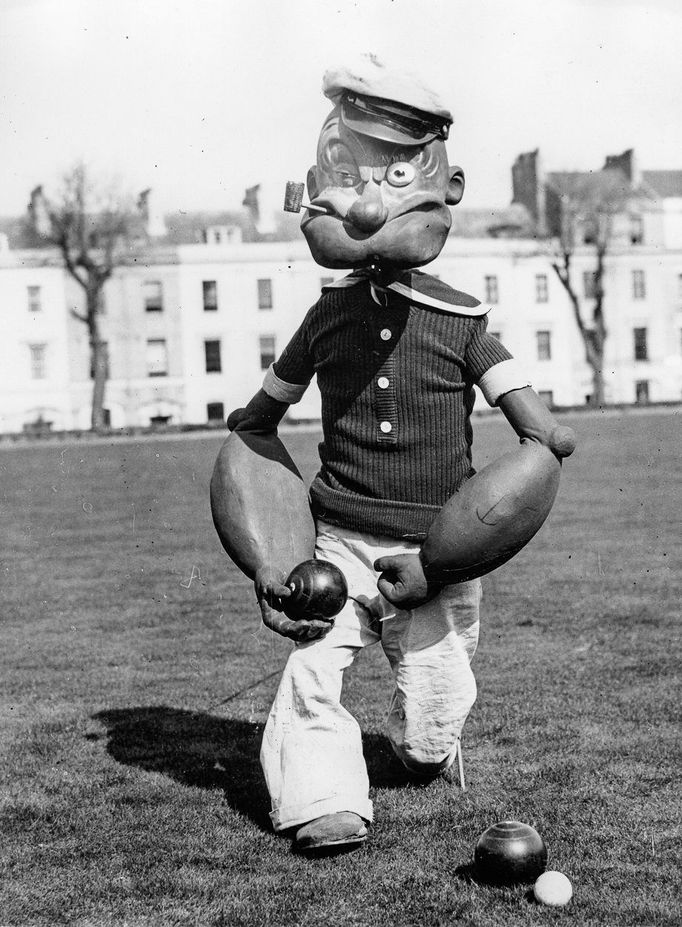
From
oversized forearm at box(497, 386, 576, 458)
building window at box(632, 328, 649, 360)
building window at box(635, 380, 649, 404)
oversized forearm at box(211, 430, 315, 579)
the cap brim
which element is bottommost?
building window at box(635, 380, 649, 404)

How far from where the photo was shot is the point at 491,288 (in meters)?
47.6

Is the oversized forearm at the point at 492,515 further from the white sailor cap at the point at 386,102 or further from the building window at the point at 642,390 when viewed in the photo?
the building window at the point at 642,390

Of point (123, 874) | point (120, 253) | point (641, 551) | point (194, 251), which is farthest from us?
point (120, 253)

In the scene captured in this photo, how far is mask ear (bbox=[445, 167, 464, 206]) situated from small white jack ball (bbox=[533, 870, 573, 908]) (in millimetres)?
2381

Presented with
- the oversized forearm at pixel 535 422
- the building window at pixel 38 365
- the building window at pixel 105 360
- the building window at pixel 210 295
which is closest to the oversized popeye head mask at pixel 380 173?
the oversized forearm at pixel 535 422

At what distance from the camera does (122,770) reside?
5.44m

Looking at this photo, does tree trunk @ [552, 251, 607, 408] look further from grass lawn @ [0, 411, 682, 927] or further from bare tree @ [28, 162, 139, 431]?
grass lawn @ [0, 411, 682, 927]

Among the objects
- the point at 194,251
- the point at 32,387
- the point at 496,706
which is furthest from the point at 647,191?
the point at 496,706

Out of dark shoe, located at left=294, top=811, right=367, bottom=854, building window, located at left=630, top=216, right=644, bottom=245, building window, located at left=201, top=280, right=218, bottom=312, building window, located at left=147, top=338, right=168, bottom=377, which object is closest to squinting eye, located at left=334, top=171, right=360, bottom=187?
dark shoe, located at left=294, top=811, right=367, bottom=854

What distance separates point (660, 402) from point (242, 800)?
45.0 m

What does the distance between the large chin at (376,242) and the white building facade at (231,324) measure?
34271mm

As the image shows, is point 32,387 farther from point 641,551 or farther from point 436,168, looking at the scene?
point 436,168

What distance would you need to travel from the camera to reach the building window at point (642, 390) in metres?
51.4

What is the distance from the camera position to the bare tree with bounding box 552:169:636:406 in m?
50.6
